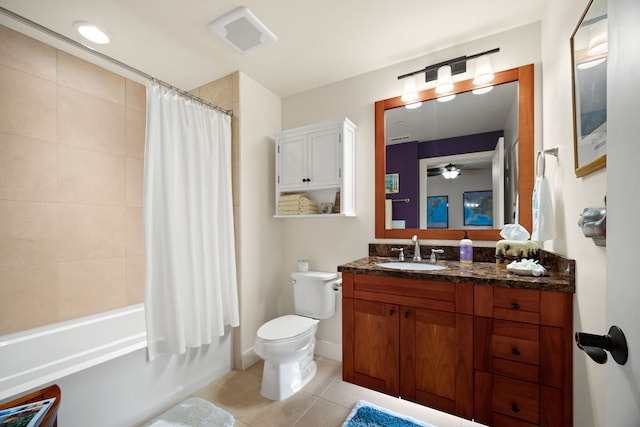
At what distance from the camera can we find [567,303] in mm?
1244

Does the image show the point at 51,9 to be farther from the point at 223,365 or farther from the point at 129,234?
the point at 223,365

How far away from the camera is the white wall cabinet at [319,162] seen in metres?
2.23

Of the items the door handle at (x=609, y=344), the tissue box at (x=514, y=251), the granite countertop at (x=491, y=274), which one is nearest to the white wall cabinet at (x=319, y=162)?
the granite countertop at (x=491, y=274)

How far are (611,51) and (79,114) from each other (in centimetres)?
295

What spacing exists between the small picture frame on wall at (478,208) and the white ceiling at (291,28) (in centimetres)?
111

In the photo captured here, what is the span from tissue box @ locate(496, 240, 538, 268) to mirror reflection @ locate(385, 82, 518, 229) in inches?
10.4

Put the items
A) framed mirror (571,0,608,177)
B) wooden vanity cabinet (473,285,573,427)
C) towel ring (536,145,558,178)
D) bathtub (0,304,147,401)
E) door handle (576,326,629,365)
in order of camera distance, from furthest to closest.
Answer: bathtub (0,304,147,401) → towel ring (536,145,558,178) → wooden vanity cabinet (473,285,573,427) → framed mirror (571,0,608,177) → door handle (576,326,629,365)

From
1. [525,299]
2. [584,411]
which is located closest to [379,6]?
[525,299]

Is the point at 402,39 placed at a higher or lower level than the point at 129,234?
higher

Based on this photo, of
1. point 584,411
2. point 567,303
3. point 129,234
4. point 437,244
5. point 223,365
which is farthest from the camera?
point 129,234

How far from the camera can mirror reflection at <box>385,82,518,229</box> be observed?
1867 millimetres

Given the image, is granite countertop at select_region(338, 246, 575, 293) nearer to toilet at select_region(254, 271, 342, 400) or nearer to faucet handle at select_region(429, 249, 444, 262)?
faucet handle at select_region(429, 249, 444, 262)

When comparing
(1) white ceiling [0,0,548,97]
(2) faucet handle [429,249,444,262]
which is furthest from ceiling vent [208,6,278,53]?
(2) faucet handle [429,249,444,262]

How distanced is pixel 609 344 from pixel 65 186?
2.92 metres
